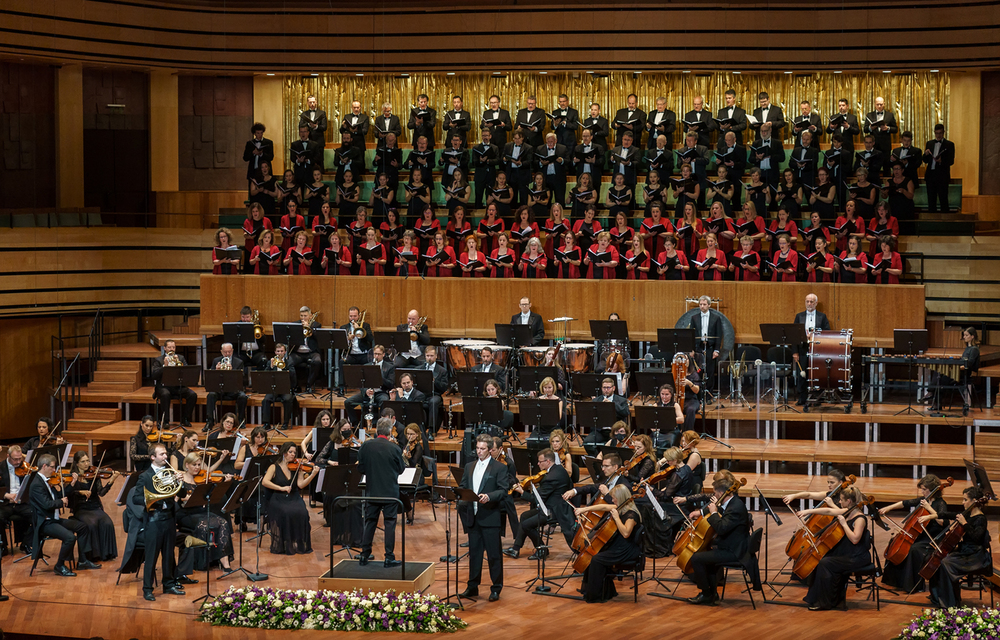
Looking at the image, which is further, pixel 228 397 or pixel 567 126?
pixel 567 126

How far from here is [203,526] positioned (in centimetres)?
968

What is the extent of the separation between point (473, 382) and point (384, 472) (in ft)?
8.69

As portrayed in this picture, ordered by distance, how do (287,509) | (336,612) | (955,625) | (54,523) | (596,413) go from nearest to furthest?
(955,625) → (336,612) → (54,523) → (287,509) → (596,413)

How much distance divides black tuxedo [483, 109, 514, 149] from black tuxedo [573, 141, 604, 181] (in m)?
1.05

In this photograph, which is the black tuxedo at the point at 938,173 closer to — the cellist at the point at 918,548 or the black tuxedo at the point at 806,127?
the black tuxedo at the point at 806,127

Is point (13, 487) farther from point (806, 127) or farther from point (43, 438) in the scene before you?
point (806, 127)

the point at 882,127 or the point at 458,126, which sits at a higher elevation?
the point at 458,126

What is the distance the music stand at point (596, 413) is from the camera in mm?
11422

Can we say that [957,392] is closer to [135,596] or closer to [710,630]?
[710,630]

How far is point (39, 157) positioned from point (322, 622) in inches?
434

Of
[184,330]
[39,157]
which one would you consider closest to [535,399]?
[184,330]

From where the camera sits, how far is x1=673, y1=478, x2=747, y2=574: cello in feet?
29.5

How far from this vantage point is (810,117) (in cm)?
1582

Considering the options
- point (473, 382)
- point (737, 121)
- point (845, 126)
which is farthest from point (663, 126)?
point (473, 382)
